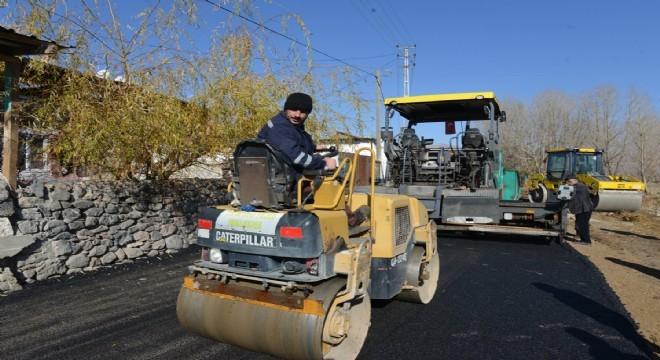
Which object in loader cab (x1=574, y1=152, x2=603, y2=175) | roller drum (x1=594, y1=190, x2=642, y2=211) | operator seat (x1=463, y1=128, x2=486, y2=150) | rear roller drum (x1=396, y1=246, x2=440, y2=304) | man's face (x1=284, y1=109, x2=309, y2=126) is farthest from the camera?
loader cab (x1=574, y1=152, x2=603, y2=175)

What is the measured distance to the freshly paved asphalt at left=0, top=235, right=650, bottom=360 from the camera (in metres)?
3.90

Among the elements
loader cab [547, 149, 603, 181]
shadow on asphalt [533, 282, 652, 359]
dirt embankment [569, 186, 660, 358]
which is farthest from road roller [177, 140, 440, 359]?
loader cab [547, 149, 603, 181]

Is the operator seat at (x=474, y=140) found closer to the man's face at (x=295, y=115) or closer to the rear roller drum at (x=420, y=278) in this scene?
the rear roller drum at (x=420, y=278)

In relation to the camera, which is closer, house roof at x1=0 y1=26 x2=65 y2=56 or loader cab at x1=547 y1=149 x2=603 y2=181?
house roof at x1=0 y1=26 x2=65 y2=56

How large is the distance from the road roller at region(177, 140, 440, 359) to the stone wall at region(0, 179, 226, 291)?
130 inches

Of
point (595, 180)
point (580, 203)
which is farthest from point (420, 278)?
point (595, 180)

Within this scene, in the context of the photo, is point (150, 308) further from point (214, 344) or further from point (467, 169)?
point (467, 169)

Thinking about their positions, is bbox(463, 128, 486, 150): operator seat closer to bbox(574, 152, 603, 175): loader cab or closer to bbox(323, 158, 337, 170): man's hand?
bbox(323, 158, 337, 170): man's hand

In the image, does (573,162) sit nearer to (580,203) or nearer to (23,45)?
(580,203)

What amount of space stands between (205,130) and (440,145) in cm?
490

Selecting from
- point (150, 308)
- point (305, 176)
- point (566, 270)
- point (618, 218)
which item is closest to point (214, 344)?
point (150, 308)

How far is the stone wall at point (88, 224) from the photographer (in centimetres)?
570

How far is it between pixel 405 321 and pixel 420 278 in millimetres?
556

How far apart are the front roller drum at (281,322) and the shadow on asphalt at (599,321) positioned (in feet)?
6.93
